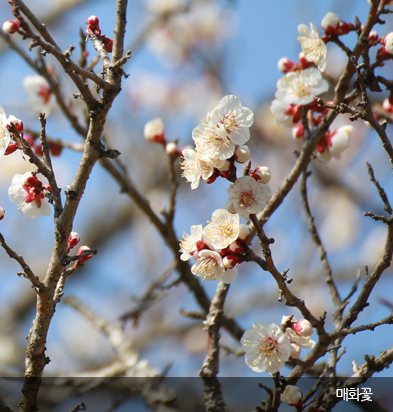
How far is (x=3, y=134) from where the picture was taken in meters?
1.35

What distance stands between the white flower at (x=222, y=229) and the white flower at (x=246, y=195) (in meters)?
0.08

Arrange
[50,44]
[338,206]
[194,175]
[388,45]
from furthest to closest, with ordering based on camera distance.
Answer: [338,206] < [388,45] < [194,175] < [50,44]

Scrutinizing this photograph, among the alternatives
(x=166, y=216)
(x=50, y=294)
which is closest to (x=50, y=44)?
(x=50, y=294)

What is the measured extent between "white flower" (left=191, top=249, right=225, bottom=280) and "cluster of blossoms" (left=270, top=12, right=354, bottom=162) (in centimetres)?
76

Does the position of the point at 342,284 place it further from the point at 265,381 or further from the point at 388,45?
the point at 388,45

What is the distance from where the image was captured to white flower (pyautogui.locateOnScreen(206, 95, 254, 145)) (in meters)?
1.30

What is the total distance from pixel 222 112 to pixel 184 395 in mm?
1672

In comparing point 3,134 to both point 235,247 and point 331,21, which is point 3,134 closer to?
point 235,247

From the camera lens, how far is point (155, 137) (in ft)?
7.86

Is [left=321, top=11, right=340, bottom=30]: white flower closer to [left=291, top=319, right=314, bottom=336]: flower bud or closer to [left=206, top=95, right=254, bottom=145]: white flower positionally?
[left=206, top=95, right=254, bottom=145]: white flower

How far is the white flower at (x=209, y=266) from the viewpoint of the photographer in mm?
1334

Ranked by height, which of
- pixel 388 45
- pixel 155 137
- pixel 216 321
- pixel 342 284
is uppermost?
pixel 342 284

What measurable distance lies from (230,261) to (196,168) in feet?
0.94

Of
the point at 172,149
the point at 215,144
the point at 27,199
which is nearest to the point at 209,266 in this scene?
the point at 215,144
